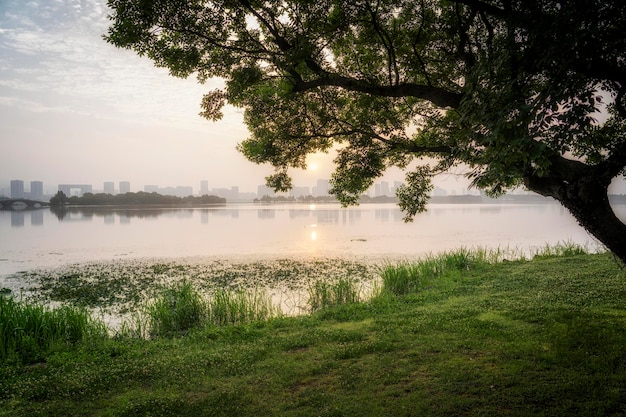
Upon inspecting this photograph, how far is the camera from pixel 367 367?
23.7ft

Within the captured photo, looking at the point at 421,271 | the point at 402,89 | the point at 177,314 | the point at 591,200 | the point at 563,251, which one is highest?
the point at 402,89

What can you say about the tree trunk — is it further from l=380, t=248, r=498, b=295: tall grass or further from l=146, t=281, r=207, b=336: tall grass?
l=146, t=281, r=207, b=336: tall grass

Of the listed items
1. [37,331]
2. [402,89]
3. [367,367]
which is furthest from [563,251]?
[37,331]

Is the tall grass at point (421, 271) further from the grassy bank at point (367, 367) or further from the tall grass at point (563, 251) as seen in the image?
the grassy bank at point (367, 367)

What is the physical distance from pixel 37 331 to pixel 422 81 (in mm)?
12662

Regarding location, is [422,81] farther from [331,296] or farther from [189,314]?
[189,314]

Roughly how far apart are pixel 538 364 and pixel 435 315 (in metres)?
3.85

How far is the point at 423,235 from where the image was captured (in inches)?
1689

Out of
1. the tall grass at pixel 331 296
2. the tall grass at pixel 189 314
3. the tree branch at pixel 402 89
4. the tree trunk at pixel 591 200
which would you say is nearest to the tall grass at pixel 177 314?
the tall grass at pixel 189 314

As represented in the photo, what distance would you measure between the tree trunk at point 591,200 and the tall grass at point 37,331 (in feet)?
37.0

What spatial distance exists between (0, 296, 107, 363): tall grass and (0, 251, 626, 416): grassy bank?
0.63 m

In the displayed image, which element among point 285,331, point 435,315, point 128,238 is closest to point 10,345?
point 285,331

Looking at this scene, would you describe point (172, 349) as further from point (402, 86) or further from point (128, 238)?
→ point (128, 238)

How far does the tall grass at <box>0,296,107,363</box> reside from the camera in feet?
30.6
